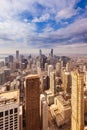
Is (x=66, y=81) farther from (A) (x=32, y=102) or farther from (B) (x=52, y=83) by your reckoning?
(A) (x=32, y=102)

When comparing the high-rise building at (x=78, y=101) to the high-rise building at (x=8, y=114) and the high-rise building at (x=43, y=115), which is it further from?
the high-rise building at (x=8, y=114)

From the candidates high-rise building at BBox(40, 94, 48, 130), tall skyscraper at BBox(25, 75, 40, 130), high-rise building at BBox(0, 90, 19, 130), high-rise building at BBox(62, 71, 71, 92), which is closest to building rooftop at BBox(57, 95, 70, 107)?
high-rise building at BBox(62, 71, 71, 92)

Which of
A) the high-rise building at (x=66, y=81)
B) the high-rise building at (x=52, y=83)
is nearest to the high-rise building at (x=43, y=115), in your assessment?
the high-rise building at (x=66, y=81)

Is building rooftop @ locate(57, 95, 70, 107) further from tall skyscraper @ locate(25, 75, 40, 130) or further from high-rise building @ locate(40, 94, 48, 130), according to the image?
tall skyscraper @ locate(25, 75, 40, 130)

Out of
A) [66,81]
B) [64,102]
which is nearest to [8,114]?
[64,102]

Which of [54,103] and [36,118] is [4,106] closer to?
[36,118]

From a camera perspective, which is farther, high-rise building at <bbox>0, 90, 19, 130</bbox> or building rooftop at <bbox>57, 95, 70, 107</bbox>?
building rooftop at <bbox>57, 95, 70, 107</bbox>
